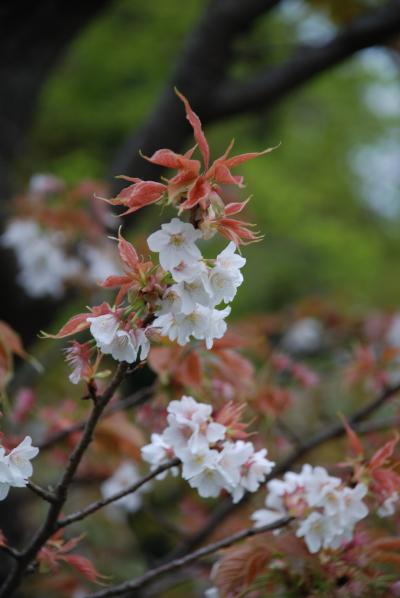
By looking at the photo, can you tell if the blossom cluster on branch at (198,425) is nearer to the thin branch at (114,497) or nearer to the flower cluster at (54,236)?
the thin branch at (114,497)

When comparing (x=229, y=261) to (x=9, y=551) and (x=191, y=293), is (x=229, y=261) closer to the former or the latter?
(x=191, y=293)

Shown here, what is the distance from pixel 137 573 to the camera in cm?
198

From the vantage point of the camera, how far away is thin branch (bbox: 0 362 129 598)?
0.83 m

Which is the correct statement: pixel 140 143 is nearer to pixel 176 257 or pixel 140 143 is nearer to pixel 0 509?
pixel 0 509

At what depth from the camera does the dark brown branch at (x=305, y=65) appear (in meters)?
2.28

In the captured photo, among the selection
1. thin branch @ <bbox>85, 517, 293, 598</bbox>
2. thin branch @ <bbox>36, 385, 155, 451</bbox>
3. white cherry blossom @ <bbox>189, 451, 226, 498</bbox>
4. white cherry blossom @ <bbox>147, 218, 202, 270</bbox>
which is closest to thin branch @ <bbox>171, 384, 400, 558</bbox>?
thin branch @ <bbox>36, 385, 155, 451</bbox>

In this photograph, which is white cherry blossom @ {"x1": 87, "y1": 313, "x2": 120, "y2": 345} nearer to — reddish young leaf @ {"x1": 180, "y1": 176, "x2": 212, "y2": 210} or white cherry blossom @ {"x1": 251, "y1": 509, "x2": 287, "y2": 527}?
reddish young leaf @ {"x1": 180, "y1": 176, "x2": 212, "y2": 210}

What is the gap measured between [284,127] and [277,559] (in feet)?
18.3

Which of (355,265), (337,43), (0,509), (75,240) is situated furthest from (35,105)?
(355,265)

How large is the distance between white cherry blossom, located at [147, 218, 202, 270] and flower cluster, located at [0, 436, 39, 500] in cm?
25

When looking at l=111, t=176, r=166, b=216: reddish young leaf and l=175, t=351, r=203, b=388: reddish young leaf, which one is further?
l=175, t=351, r=203, b=388: reddish young leaf

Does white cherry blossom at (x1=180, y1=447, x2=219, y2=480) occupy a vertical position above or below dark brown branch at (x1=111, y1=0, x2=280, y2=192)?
above

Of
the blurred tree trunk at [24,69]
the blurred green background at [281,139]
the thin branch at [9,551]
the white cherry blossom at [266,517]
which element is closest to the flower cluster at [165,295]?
the thin branch at [9,551]

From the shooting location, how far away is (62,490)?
2.97 ft
